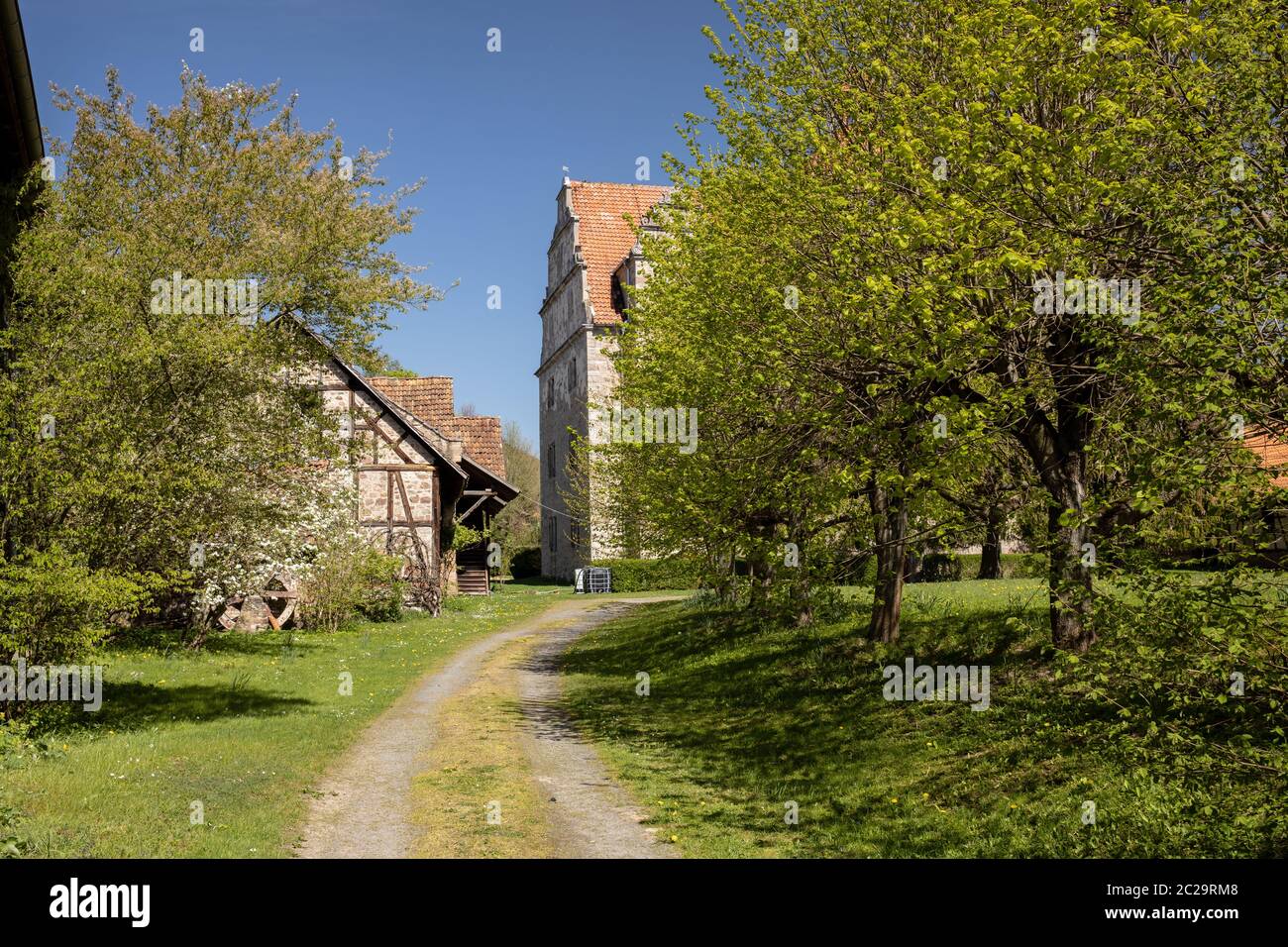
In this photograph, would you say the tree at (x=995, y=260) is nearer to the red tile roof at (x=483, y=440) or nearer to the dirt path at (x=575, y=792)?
the dirt path at (x=575, y=792)

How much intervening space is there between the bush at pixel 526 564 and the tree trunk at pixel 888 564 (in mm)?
41793

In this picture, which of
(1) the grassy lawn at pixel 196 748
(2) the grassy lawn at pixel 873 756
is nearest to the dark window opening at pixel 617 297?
(1) the grassy lawn at pixel 196 748

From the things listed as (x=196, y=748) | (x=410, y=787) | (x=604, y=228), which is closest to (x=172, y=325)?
(x=196, y=748)

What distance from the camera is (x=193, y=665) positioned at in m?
19.0

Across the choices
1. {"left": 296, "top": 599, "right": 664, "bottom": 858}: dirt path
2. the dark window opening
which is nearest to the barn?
{"left": 296, "top": 599, "right": 664, "bottom": 858}: dirt path

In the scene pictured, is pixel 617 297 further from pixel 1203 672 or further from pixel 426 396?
pixel 1203 672

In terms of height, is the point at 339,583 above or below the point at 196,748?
above

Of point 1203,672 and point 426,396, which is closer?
point 1203,672

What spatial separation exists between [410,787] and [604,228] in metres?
40.5

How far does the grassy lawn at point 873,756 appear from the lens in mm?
8836

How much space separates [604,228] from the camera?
48594mm

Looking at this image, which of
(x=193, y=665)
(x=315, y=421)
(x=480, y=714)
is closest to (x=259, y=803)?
(x=480, y=714)
